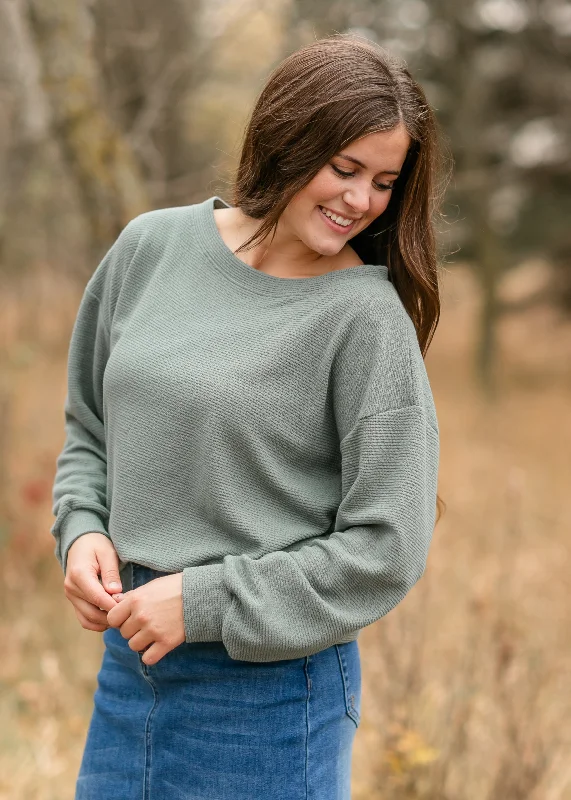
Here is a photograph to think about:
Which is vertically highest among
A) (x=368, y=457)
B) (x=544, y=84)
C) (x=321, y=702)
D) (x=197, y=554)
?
(x=368, y=457)

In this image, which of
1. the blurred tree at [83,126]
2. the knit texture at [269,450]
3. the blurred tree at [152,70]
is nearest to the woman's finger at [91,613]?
the knit texture at [269,450]

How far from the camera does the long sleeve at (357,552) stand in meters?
1.56

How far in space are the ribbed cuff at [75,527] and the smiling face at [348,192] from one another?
65cm

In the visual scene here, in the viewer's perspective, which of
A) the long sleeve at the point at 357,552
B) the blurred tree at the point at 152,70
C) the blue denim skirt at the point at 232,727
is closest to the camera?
the long sleeve at the point at 357,552

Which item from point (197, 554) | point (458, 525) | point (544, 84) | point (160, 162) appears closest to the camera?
point (197, 554)

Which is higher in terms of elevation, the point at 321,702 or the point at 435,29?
the point at 321,702

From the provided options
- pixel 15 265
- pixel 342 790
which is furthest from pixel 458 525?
pixel 15 265

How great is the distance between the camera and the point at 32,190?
760 cm

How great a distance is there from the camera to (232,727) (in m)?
1.67

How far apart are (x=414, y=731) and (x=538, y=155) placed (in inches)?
368

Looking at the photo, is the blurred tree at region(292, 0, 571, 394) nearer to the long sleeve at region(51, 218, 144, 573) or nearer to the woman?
the long sleeve at region(51, 218, 144, 573)

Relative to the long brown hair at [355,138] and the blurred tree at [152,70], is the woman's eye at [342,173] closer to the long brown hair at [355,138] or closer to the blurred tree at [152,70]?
the long brown hair at [355,138]

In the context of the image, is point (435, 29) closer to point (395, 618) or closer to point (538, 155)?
point (538, 155)

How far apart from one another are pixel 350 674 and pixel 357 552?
34 centimetres
